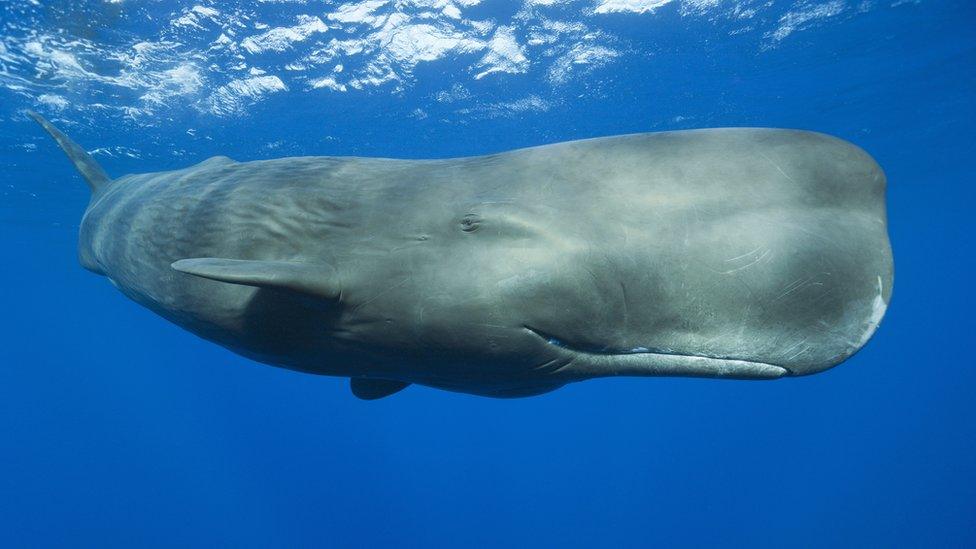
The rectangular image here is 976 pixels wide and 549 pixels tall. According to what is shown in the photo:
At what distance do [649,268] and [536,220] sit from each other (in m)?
0.59

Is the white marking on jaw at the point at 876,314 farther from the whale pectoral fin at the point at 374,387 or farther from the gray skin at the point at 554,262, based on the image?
the whale pectoral fin at the point at 374,387

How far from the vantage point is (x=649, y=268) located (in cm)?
237

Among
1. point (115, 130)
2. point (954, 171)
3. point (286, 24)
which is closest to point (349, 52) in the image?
point (286, 24)

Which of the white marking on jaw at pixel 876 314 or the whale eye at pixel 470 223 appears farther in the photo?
the whale eye at pixel 470 223

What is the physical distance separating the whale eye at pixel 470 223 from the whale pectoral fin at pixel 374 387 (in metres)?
2.00

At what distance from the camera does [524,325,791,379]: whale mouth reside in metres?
2.27

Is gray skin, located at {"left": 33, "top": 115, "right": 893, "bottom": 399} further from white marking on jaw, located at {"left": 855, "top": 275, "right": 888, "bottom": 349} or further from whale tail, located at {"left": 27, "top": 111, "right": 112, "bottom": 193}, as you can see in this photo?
whale tail, located at {"left": 27, "top": 111, "right": 112, "bottom": 193}

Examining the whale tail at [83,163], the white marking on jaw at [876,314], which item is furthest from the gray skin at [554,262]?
the whale tail at [83,163]

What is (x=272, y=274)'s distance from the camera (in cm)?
271

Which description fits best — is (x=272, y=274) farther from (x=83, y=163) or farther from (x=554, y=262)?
(x=83, y=163)

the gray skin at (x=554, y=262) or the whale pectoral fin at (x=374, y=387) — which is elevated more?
the gray skin at (x=554, y=262)

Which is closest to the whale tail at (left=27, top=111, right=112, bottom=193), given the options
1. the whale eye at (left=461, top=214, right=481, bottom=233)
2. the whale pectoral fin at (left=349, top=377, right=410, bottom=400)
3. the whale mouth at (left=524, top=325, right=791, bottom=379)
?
the whale pectoral fin at (left=349, top=377, right=410, bottom=400)

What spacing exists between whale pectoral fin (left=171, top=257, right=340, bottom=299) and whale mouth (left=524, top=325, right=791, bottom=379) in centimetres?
102

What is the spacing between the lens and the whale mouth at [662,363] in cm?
227
